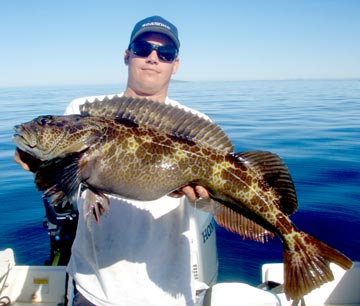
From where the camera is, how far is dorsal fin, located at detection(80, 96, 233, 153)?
3.17 metres

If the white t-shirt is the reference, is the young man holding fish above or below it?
above

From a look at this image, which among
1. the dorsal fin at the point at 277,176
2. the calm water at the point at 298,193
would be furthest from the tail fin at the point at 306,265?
the calm water at the point at 298,193

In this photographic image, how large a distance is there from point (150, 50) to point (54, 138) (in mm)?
1992

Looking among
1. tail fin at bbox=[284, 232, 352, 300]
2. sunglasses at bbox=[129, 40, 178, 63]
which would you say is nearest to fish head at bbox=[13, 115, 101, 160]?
sunglasses at bbox=[129, 40, 178, 63]

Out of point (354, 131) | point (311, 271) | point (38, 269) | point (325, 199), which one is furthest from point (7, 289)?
point (354, 131)

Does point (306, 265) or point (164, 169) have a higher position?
point (164, 169)

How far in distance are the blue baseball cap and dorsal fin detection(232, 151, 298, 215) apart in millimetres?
2227

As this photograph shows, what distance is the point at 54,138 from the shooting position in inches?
120

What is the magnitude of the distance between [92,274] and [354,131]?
18.5 m

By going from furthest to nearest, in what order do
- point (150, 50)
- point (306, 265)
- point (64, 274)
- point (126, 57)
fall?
point (64, 274), point (126, 57), point (150, 50), point (306, 265)

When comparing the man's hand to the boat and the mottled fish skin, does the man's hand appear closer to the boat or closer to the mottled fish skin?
the mottled fish skin

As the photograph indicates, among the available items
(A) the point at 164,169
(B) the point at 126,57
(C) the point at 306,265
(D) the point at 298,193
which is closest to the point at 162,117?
(A) the point at 164,169

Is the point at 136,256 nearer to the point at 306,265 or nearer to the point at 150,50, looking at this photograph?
the point at 306,265

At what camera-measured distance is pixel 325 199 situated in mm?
10805
